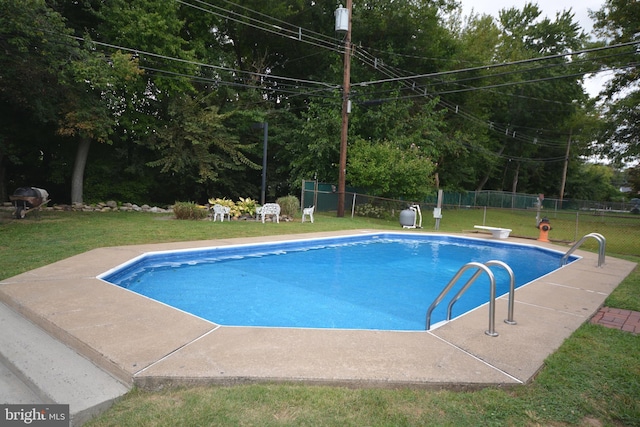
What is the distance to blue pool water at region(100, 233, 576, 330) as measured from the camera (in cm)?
550

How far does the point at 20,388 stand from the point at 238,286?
4.00 metres

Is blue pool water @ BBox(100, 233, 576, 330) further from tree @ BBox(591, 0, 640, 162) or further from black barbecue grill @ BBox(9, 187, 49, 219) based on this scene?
tree @ BBox(591, 0, 640, 162)

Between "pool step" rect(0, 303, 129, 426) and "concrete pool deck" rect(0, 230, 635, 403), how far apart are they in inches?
3.9

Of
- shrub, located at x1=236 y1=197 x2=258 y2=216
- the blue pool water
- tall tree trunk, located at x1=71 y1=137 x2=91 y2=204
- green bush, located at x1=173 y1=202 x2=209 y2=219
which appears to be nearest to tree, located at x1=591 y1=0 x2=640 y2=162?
the blue pool water

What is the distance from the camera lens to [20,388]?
9.14ft

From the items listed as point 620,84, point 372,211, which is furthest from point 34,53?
point 620,84

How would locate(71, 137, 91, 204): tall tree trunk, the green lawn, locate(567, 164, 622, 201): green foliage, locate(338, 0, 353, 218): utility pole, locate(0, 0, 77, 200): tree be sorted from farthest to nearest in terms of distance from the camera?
1. locate(567, 164, 622, 201): green foliage
2. locate(71, 137, 91, 204): tall tree trunk
3. locate(338, 0, 353, 218): utility pole
4. locate(0, 0, 77, 200): tree
5. the green lawn

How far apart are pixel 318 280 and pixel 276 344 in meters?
4.12

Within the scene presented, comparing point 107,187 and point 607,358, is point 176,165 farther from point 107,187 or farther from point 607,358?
point 607,358

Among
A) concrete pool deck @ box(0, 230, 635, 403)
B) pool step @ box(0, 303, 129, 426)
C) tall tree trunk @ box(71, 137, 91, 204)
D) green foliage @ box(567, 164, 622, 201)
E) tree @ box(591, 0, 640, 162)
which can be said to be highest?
tree @ box(591, 0, 640, 162)

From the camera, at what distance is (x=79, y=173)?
16.2 m

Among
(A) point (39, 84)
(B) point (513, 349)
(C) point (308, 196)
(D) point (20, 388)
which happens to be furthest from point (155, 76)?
(B) point (513, 349)

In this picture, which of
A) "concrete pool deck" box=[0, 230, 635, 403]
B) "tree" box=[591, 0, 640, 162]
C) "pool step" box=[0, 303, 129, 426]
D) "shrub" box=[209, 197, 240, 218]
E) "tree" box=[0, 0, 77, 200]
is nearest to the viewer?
"pool step" box=[0, 303, 129, 426]

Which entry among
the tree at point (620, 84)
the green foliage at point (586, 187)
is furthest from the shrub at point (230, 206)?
the green foliage at point (586, 187)
